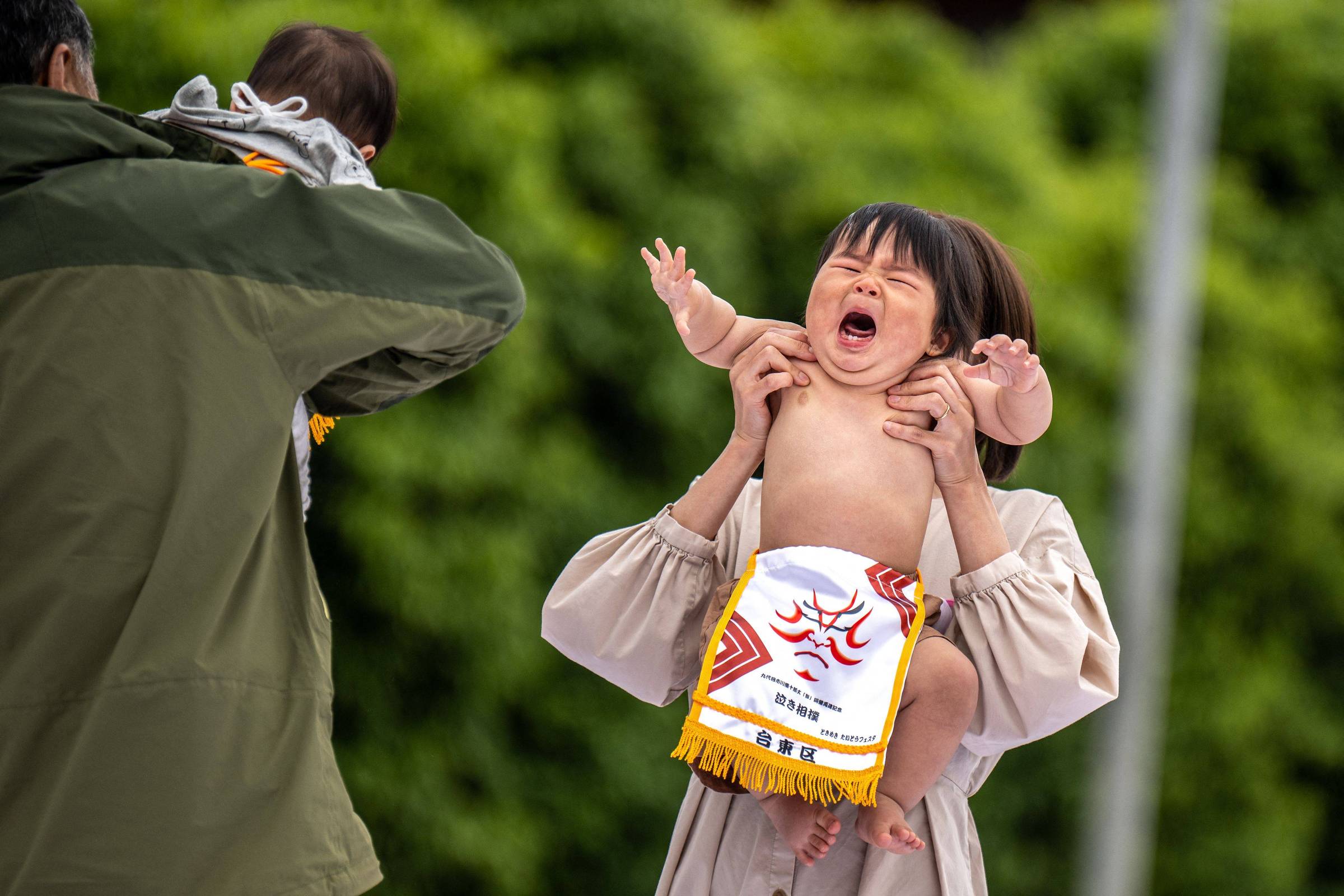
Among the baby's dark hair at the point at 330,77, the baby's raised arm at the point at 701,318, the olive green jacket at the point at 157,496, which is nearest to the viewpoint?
the olive green jacket at the point at 157,496

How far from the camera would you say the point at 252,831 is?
71.6 inches

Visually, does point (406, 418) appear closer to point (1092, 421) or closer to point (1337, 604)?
point (1092, 421)

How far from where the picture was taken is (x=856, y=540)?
1.88 m

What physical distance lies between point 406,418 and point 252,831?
3019mm

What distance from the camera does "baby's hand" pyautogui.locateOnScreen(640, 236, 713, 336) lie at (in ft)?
6.45

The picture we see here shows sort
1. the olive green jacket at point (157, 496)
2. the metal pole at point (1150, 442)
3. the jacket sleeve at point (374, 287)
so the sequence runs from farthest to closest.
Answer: the metal pole at point (1150, 442) → the jacket sleeve at point (374, 287) → the olive green jacket at point (157, 496)

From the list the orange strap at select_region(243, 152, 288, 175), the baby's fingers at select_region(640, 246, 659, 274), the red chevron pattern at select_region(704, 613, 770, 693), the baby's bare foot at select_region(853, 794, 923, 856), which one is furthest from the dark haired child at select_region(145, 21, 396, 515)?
Answer: the baby's bare foot at select_region(853, 794, 923, 856)

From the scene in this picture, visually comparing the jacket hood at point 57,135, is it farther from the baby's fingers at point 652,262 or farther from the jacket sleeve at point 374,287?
the baby's fingers at point 652,262

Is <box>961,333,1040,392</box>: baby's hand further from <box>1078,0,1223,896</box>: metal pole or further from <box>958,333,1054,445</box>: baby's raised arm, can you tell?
<box>1078,0,1223,896</box>: metal pole

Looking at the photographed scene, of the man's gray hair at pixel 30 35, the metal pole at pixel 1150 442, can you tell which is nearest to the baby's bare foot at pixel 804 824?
the man's gray hair at pixel 30 35

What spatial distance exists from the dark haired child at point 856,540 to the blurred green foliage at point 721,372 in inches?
24.3

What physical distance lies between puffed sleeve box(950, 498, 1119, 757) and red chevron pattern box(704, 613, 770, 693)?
279 mm

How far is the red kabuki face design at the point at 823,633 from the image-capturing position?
5.94 ft

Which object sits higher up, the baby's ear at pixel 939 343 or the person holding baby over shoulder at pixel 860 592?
the baby's ear at pixel 939 343
